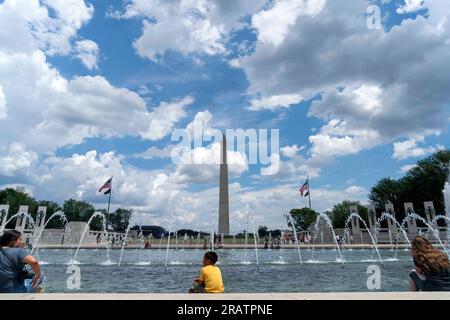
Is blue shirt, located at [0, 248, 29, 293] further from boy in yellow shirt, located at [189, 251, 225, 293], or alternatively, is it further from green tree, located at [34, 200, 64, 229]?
green tree, located at [34, 200, 64, 229]

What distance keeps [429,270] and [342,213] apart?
11705 cm

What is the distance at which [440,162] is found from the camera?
76.5 metres

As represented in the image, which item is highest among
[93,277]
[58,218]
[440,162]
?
[440,162]

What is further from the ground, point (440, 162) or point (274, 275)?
point (440, 162)

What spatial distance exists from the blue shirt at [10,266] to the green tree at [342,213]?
109369mm

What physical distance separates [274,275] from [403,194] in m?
73.7

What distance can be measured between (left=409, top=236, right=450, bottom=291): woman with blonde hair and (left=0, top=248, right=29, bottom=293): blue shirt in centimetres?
622

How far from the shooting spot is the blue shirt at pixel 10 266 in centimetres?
594

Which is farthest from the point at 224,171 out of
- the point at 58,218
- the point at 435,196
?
the point at 58,218

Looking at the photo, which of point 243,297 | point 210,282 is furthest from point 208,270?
point 243,297

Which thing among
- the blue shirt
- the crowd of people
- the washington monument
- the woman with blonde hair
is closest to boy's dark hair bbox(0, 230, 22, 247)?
the crowd of people

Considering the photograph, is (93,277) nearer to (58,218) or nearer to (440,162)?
(440,162)

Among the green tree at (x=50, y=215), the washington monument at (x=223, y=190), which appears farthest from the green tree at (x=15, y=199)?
the washington monument at (x=223, y=190)

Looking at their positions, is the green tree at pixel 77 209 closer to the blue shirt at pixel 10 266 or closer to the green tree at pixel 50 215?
the green tree at pixel 50 215
